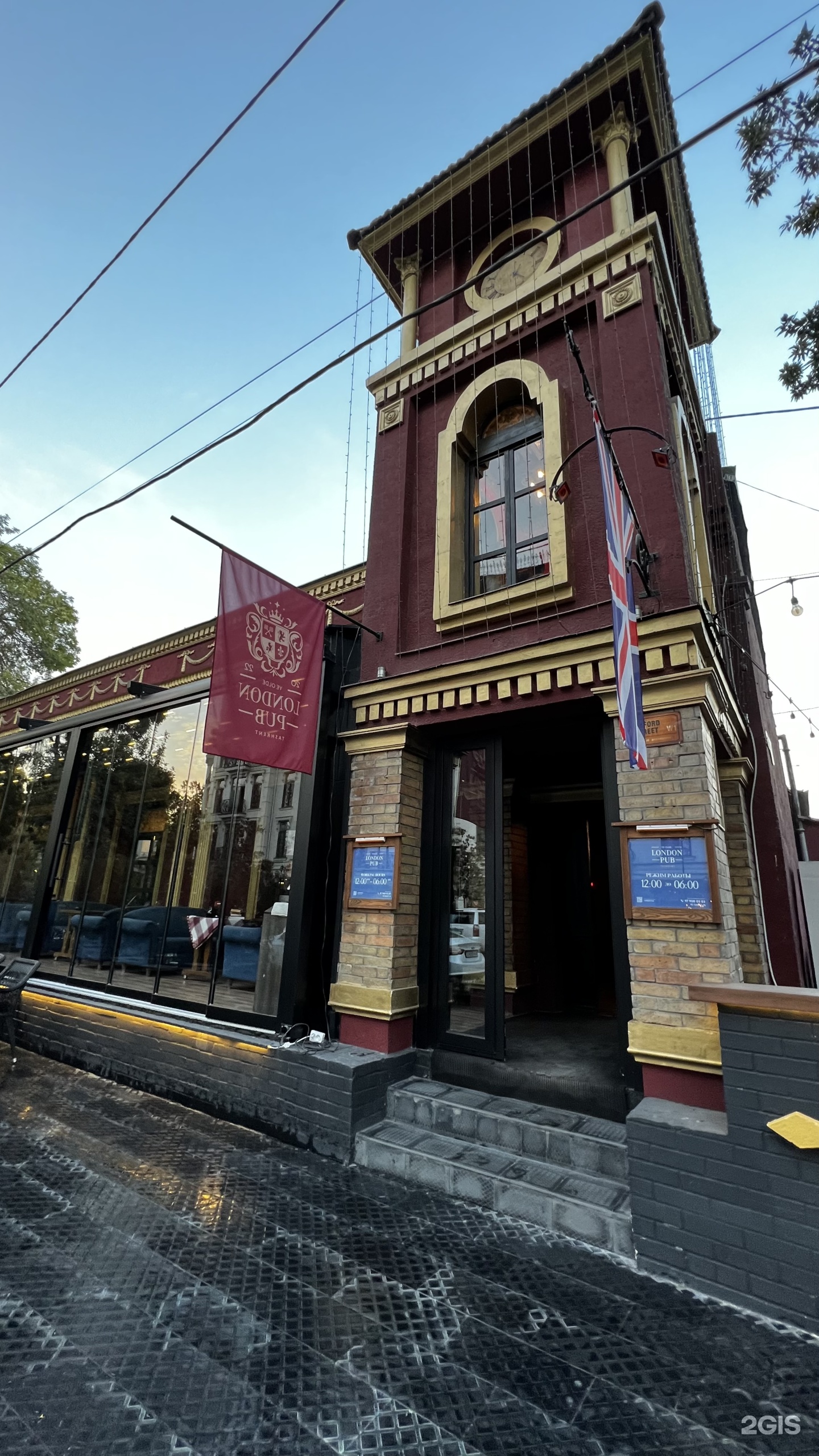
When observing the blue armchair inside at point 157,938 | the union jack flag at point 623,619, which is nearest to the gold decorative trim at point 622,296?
the union jack flag at point 623,619

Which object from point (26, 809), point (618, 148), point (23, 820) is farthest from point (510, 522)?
point (23, 820)

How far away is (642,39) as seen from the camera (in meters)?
5.70

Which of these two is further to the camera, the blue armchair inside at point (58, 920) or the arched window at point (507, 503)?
the blue armchair inside at point (58, 920)

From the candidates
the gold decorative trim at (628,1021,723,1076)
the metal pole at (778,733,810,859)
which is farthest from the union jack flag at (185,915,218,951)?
the metal pole at (778,733,810,859)

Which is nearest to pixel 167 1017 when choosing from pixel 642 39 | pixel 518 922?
pixel 518 922

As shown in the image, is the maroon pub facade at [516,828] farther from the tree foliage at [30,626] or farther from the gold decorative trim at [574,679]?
the tree foliage at [30,626]

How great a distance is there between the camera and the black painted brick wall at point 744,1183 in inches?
110

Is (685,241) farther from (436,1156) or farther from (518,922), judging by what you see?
(436,1156)

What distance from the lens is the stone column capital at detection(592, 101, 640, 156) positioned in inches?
235

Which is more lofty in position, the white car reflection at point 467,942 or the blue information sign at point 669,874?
the blue information sign at point 669,874

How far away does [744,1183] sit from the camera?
2965mm

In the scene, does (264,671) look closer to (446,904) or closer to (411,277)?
Answer: (446,904)

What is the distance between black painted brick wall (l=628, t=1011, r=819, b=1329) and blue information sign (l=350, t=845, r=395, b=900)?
2.56 meters

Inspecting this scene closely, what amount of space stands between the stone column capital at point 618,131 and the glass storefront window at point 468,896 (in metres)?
6.41
